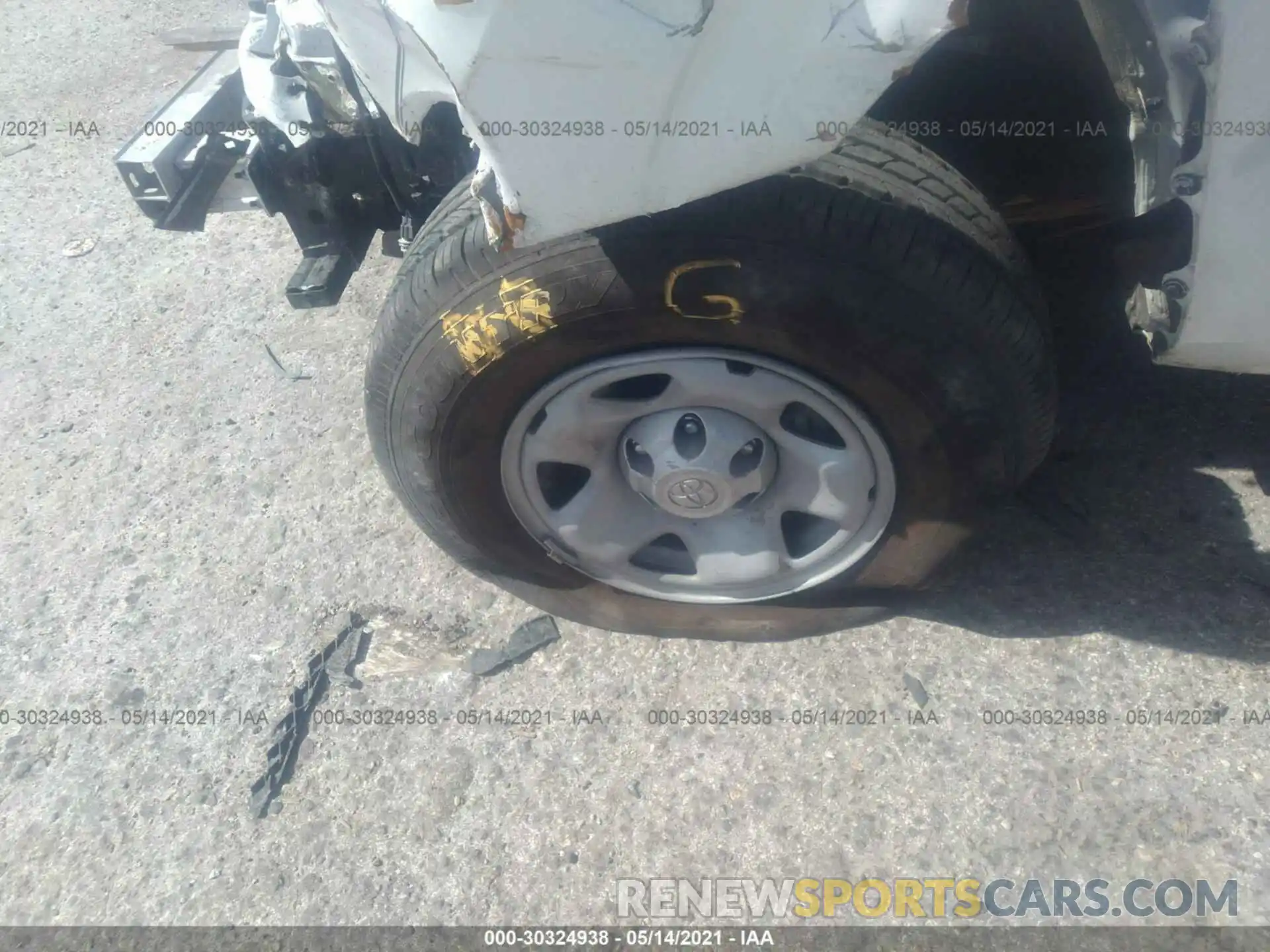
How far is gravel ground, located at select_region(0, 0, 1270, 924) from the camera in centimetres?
187

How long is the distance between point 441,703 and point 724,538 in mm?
790

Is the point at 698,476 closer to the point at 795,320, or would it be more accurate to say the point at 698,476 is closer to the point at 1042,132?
the point at 795,320

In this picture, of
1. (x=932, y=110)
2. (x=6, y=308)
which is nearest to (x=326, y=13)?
(x=932, y=110)

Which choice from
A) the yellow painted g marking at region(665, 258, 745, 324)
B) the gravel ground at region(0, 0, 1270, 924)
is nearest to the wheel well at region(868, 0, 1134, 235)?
the yellow painted g marking at region(665, 258, 745, 324)

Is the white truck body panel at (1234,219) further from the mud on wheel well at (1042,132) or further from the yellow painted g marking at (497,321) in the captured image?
the yellow painted g marking at (497,321)

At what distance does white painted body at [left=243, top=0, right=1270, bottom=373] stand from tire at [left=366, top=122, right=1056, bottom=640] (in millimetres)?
184

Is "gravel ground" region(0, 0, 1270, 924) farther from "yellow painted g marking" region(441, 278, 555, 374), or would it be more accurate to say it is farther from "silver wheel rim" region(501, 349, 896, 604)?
"yellow painted g marking" region(441, 278, 555, 374)

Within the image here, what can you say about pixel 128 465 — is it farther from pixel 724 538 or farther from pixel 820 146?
pixel 820 146

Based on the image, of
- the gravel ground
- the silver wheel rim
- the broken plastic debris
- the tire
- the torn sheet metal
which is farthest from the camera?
the broken plastic debris

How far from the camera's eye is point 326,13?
142 cm

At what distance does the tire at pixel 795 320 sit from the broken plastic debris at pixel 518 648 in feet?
1.28

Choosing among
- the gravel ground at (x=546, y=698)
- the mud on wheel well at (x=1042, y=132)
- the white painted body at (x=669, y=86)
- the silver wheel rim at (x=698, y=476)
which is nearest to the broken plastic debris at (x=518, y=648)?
the gravel ground at (x=546, y=698)

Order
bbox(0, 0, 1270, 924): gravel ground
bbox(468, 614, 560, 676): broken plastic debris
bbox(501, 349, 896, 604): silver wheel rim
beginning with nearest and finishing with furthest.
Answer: bbox(501, 349, 896, 604): silver wheel rim < bbox(0, 0, 1270, 924): gravel ground < bbox(468, 614, 560, 676): broken plastic debris

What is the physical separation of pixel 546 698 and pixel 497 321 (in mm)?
945
